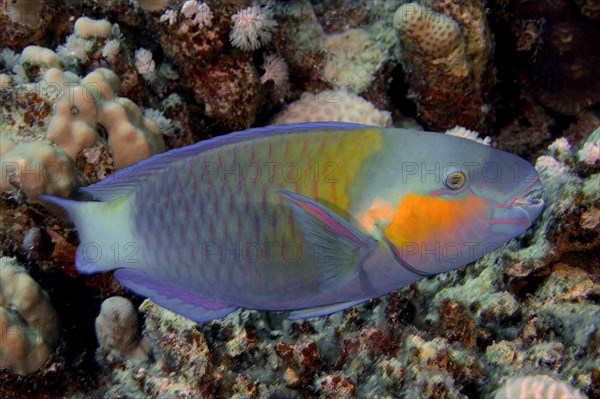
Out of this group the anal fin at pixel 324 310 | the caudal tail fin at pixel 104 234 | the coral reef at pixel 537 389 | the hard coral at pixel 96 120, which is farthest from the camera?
the hard coral at pixel 96 120

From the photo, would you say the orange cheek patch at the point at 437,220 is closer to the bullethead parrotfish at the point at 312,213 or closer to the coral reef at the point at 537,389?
the bullethead parrotfish at the point at 312,213

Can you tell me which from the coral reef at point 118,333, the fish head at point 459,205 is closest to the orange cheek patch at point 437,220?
the fish head at point 459,205

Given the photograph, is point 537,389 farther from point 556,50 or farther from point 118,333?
point 556,50

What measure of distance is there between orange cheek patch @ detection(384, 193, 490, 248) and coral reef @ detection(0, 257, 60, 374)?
238cm

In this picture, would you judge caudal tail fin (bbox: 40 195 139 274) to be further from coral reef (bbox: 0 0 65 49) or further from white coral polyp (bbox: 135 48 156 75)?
coral reef (bbox: 0 0 65 49)

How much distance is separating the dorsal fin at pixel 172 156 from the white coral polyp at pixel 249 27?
7.09ft

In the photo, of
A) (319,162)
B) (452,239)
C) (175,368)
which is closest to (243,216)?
(319,162)

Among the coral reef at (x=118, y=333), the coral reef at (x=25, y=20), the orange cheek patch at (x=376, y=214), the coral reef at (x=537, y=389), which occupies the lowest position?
the coral reef at (x=118, y=333)

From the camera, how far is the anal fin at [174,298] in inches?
89.8

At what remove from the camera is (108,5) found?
4449 mm

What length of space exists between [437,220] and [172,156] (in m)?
→ 1.22

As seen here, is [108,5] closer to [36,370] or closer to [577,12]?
[36,370]

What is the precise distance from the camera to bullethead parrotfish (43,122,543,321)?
6.21 ft

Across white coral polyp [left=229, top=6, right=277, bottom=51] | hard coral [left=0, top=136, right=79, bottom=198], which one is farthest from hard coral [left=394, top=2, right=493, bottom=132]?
hard coral [left=0, top=136, right=79, bottom=198]
